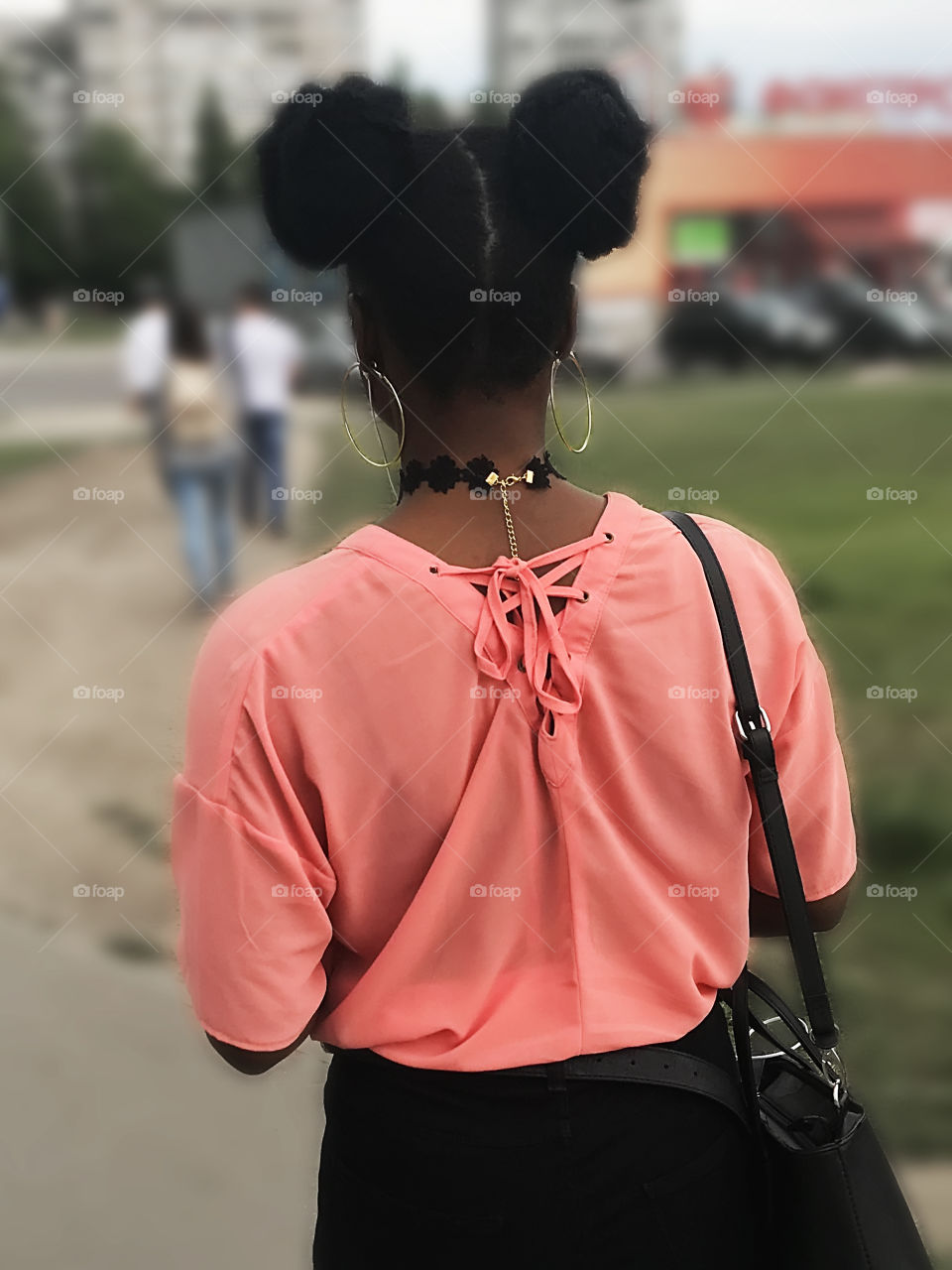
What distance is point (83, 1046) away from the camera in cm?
285

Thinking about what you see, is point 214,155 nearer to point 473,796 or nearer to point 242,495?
point 473,796

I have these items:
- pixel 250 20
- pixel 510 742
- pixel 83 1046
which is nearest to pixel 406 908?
pixel 510 742

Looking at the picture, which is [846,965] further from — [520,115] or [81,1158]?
[520,115]

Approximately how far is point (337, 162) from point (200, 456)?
4.68 m

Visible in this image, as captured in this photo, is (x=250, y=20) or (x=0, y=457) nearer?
(x=250, y=20)

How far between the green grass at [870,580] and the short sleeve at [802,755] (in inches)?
9.4

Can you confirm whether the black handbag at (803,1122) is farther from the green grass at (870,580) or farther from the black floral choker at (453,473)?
the green grass at (870,580)

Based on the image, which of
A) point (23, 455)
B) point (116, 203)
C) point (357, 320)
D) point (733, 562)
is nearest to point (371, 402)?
point (357, 320)

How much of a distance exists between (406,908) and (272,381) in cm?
453

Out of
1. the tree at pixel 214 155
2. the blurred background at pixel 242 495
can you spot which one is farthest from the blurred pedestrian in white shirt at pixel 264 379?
the tree at pixel 214 155

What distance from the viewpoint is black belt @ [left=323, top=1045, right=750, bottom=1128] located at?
103 cm

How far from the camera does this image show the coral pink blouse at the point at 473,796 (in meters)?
0.97

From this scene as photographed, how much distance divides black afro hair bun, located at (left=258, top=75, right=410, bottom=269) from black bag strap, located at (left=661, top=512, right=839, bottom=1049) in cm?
39

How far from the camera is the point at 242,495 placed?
19.8 ft
